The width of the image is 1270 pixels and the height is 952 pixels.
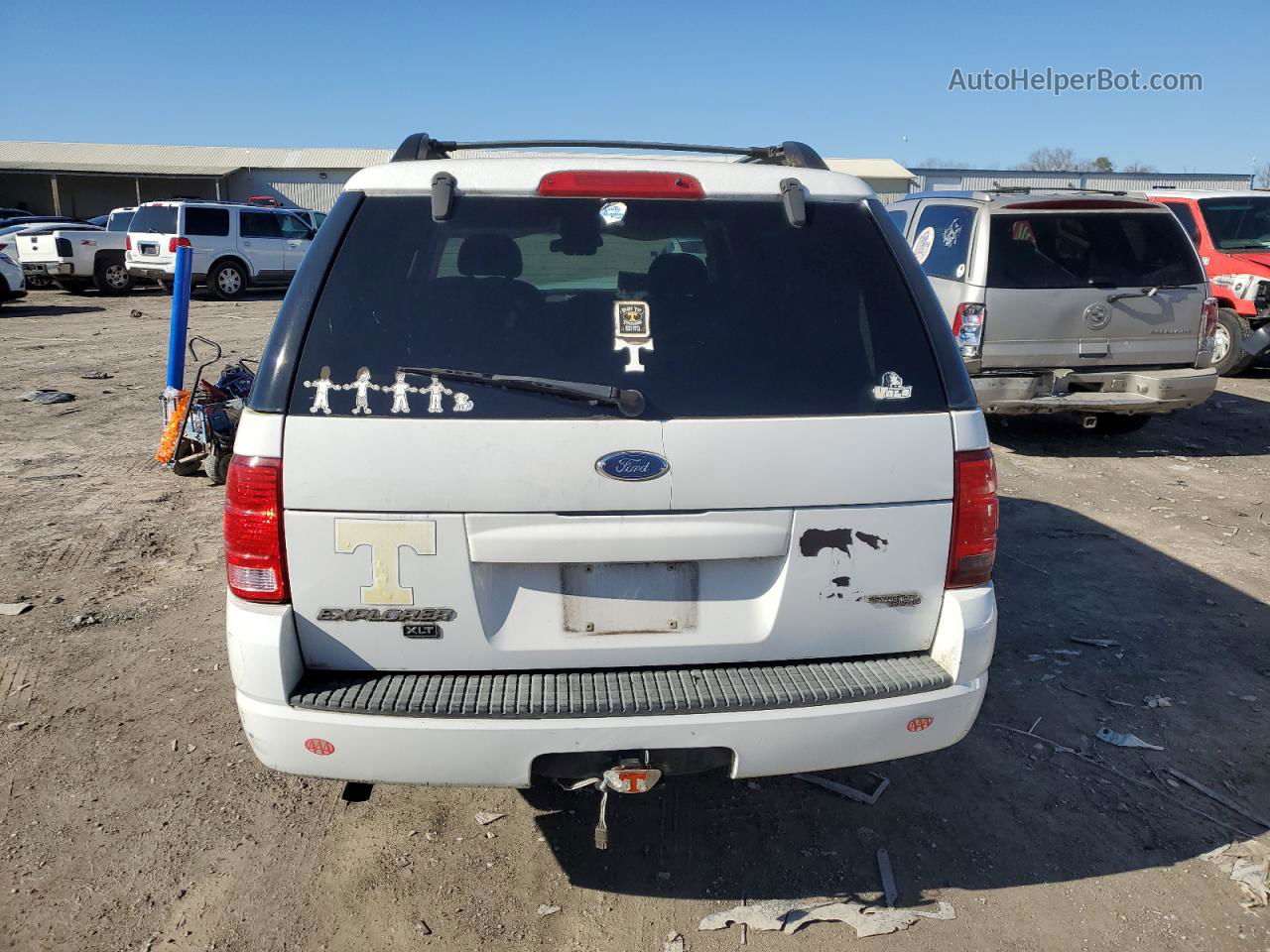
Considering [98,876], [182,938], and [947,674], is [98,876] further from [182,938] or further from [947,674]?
[947,674]

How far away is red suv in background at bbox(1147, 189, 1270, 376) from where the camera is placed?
1122cm

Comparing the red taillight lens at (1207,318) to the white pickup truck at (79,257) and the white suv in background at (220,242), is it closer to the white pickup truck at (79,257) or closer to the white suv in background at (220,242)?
the white suv in background at (220,242)

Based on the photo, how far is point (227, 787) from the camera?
3.40 meters

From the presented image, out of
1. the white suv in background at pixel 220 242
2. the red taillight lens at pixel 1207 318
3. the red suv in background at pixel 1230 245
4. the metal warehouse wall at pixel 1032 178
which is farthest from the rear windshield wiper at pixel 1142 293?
the metal warehouse wall at pixel 1032 178

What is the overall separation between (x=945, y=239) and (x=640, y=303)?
21.3ft

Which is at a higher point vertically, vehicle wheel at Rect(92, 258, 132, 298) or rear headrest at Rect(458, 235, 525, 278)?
rear headrest at Rect(458, 235, 525, 278)

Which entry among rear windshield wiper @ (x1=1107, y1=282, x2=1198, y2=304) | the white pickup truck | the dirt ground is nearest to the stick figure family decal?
the dirt ground

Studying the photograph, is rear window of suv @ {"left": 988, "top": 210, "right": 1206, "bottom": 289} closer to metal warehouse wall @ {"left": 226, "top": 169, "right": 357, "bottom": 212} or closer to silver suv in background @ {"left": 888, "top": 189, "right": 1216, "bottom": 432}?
silver suv in background @ {"left": 888, "top": 189, "right": 1216, "bottom": 432}

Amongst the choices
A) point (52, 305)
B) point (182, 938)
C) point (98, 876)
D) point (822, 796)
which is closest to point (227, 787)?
point (98, 876)

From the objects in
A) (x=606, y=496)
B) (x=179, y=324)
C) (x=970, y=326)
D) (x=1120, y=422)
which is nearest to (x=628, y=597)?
(x=606, y=496)

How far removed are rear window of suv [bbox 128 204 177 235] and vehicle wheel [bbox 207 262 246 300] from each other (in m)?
1.15

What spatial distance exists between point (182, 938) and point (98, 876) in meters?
0.43

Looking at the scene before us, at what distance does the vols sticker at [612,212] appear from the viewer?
106 inches

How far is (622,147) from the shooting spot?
12.4 ft
